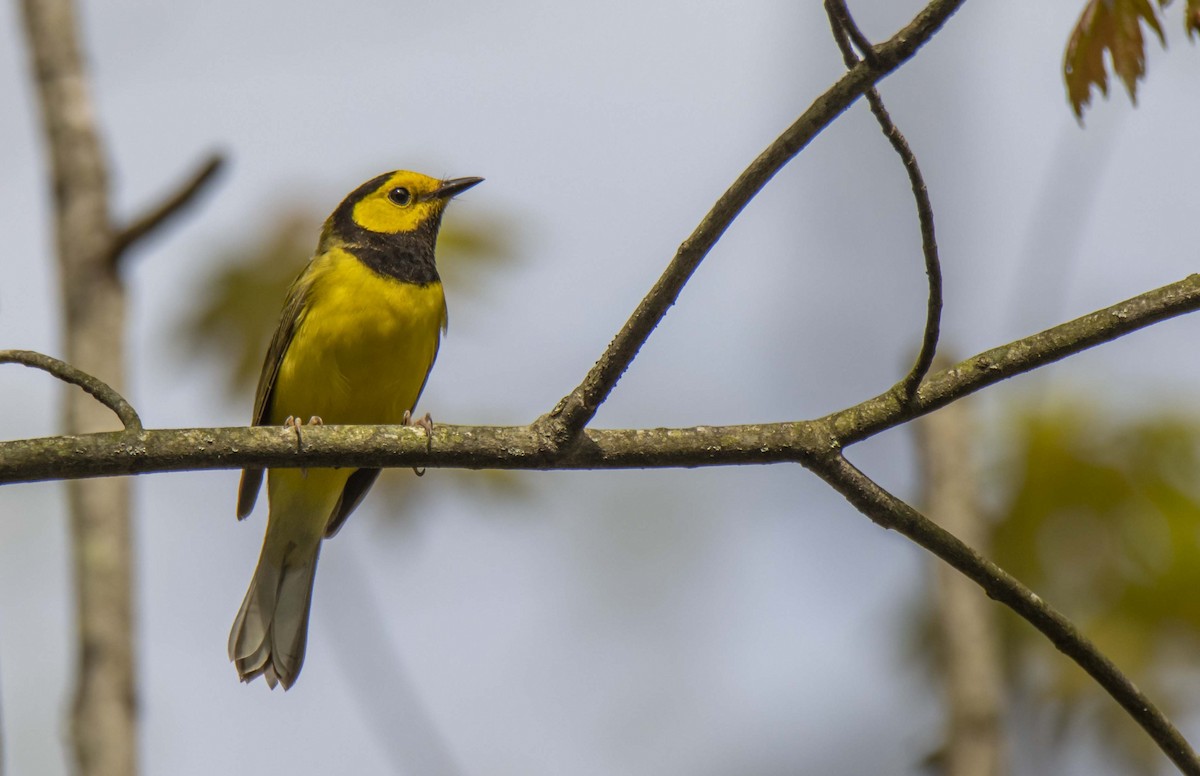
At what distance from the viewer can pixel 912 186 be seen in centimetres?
277

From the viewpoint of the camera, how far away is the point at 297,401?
5656 millimetres

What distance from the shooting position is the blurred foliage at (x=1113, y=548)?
21.9 ft

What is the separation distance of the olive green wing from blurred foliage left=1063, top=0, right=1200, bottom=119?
11.7ft

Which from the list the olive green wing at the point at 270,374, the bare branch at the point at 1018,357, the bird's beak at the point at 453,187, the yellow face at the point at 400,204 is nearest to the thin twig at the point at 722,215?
the bare branch at the point at 1018,357

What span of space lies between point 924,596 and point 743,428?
4.70 meters

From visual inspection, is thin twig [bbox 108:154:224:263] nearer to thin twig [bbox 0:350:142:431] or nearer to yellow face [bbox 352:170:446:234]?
yellow face [bbox 352:170:446:234]

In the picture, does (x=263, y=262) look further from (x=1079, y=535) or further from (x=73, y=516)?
(x=1079, y=535)

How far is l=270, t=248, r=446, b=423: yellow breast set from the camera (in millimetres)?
5543

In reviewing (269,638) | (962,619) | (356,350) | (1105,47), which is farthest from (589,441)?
(962,619)

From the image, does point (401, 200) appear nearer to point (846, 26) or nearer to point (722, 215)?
point (722, 215)

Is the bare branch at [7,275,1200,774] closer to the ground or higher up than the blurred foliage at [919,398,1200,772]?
closer to the ground

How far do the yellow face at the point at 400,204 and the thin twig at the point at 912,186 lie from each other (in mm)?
3948

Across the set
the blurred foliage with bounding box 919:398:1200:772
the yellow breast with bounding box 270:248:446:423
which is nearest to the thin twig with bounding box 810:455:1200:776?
the yellow breast with bounding box 270:248:446:423

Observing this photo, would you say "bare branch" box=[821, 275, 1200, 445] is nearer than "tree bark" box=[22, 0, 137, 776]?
Yes
